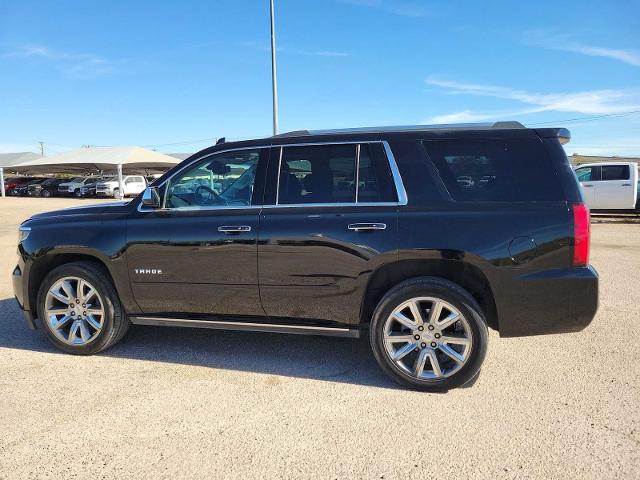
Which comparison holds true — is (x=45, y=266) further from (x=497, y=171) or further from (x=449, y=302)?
(x=497, y=171)

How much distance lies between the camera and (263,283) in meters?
3.82

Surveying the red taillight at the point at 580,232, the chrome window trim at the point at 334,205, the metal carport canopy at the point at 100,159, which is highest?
the metal carport canopy at the point at 100,159

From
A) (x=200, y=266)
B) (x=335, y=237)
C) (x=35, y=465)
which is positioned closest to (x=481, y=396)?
(x=335, y=237)

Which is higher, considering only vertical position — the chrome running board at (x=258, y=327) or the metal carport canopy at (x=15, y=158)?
the metal carport canopy at (x=15, y=158)

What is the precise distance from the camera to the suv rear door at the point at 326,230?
3.60m

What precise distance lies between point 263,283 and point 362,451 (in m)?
1.50

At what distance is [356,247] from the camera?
3598mm

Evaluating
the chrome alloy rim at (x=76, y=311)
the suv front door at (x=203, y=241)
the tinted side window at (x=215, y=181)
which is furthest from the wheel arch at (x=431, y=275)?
the chrome alloy rim at (x=76, y=311)

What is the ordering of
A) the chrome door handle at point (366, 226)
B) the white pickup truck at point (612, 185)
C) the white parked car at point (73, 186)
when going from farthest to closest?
the white parked car at point (73, 186) → the white pickup truck at point (612, 185) → the chrome door handle at point (366, 226)

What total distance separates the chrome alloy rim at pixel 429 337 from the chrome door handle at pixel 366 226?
22.6 inches

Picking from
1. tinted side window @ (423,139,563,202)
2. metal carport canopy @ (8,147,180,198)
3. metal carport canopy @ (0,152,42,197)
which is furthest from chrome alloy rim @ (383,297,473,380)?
metal carport canopy @ (0,152,42,197)

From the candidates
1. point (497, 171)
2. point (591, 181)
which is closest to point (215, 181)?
point (497, 171)

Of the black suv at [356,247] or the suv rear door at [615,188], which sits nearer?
the black suv at [356,247]

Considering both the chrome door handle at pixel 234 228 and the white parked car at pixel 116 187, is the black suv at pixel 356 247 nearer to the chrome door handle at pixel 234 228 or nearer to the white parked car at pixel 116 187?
the chrome door handle at pixel 234 228
